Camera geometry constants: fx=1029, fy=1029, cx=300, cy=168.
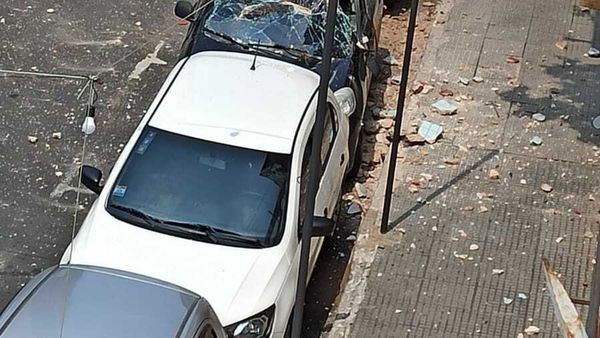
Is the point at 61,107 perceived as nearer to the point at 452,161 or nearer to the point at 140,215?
the point at 140,215

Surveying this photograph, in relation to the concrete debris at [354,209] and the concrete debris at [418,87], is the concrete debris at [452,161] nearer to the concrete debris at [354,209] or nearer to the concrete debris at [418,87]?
the concrete debris at [354,209]

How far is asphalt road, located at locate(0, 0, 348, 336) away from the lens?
8492mm

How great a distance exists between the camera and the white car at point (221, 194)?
22.2 feet

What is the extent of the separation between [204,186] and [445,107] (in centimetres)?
402

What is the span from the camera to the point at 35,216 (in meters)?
8.79

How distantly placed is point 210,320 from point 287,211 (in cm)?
138

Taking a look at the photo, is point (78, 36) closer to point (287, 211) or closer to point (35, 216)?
point (35, 216)

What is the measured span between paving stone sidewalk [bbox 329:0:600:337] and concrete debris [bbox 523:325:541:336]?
36mm

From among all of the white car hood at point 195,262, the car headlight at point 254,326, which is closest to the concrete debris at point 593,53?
the white car hood at point 195,262

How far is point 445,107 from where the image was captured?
10594 millimetres

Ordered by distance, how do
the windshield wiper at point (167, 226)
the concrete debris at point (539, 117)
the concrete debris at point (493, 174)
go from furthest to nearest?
the concrete debris at point (539, 117), the concrete debris at point (493, 174), the windshield wiper at point (167, 226)

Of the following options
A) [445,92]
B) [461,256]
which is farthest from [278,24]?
[461,256]

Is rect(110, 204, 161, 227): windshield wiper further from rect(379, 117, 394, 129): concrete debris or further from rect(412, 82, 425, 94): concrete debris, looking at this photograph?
rect(412, 82, 425, 94): concrete debris

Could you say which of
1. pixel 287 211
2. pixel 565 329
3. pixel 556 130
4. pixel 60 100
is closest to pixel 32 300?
pixel 287 211
